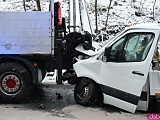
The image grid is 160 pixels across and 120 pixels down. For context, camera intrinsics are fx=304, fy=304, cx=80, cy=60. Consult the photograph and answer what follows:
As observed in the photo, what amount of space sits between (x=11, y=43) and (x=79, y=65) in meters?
1.69

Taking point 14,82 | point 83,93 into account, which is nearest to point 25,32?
point 14,82

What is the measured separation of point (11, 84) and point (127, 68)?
9.35 feet

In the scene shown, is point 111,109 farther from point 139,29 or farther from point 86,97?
point 139,29

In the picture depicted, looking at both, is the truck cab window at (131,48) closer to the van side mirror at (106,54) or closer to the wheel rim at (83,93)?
the van side mirror at (106,54)

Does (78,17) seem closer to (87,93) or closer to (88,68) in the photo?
(88,68)

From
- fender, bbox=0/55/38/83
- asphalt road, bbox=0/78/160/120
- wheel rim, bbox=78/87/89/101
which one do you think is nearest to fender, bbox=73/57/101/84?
wheel rim, bbox=78/87/89/101

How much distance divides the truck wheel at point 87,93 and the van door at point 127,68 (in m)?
0.24

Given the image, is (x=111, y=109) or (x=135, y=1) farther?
(x=135, y=1)

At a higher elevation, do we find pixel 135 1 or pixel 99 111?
pixel 135 1

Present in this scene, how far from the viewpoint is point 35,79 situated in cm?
725

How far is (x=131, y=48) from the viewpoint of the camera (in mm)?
6355

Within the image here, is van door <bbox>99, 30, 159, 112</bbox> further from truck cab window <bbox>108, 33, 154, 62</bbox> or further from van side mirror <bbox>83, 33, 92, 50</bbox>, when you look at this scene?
van side mirror <bbox>83, 33, 92, 50</bbox>

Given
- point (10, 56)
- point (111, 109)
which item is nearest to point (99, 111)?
point (111, 109)

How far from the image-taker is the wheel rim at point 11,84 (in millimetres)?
7262
